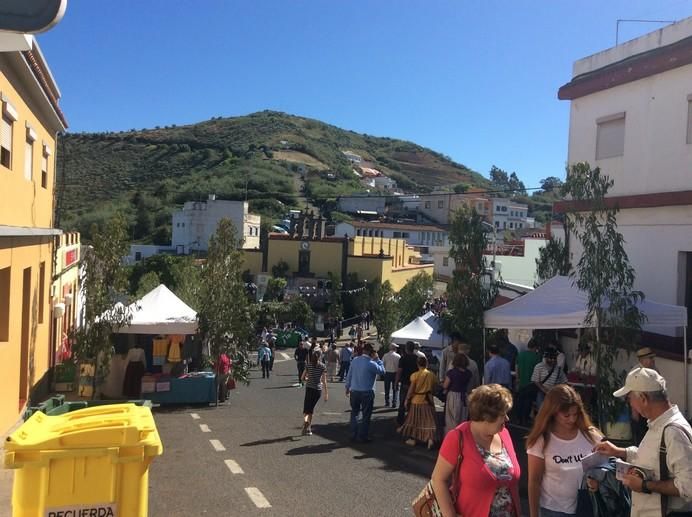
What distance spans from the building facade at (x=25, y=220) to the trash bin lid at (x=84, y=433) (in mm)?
5156

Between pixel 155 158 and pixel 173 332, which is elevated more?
pixel 155 158

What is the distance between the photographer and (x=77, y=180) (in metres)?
108

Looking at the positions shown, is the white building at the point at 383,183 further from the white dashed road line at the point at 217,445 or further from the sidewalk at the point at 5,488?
the sidewalk at the point at 5,488

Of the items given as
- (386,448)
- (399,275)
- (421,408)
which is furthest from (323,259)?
(386,448)

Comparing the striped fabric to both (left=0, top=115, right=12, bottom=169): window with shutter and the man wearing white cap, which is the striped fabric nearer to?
(left=0, top=115, right=12, bottom=169): window with shutter

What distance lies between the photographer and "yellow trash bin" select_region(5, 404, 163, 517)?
457 cm

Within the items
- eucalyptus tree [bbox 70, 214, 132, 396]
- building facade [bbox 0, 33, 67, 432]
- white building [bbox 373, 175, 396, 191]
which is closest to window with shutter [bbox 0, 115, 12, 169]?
building facade [bbox 0, 33, 67, 432]

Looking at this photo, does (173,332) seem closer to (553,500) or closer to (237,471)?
(237,471)

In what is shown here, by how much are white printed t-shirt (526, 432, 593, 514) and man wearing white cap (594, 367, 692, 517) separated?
0.38 m

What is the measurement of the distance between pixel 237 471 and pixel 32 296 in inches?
302

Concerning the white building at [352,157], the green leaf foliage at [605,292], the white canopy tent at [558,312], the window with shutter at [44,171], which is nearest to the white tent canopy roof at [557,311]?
the white canopy tent at [558,312]

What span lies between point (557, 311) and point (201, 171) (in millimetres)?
115009

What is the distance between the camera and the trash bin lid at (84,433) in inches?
182

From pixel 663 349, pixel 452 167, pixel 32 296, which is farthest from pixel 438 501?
pixel 452 167
